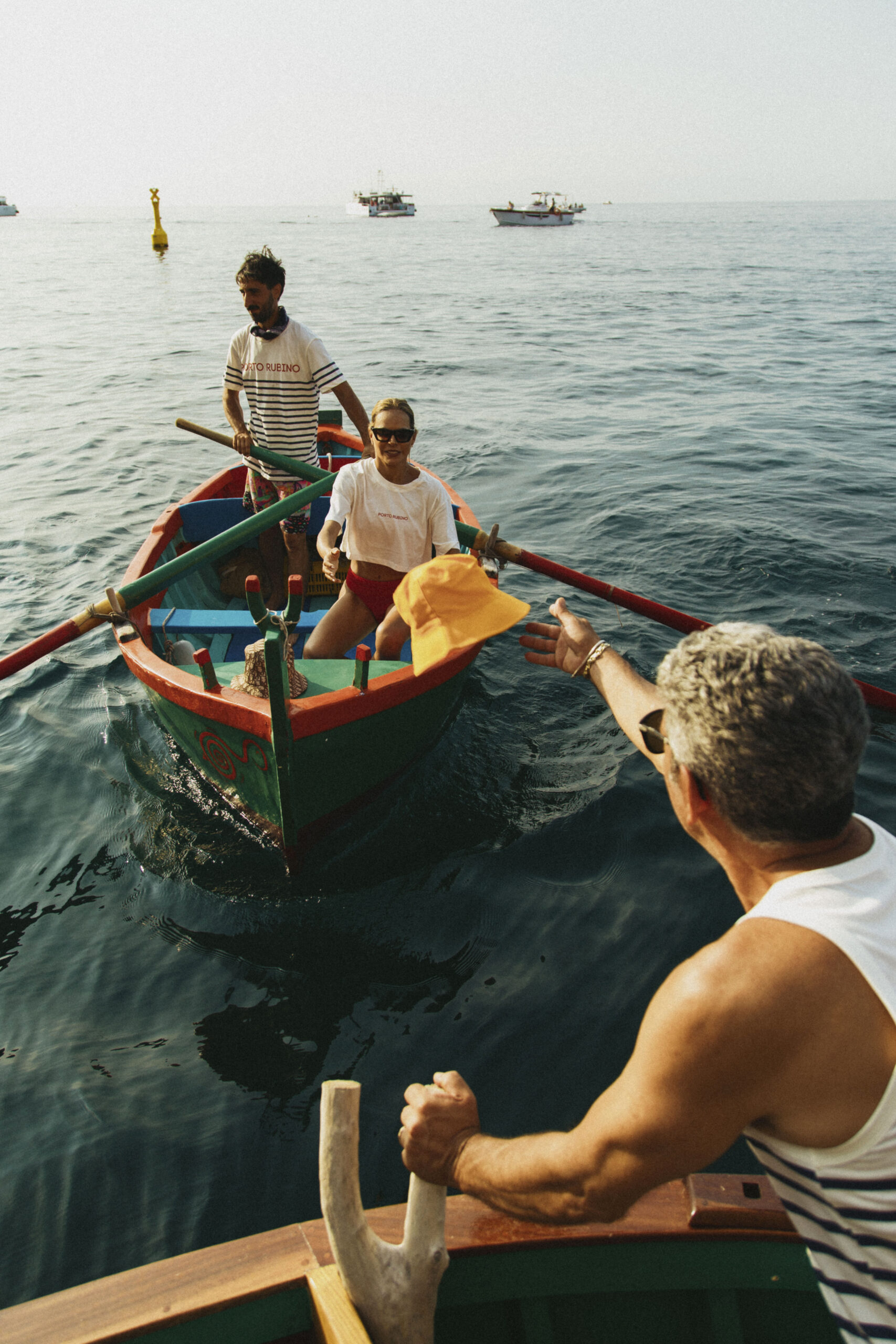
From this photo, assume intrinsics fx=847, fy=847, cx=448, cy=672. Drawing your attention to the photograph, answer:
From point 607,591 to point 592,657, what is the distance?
207cm

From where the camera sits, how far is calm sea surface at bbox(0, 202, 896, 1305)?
133 inches

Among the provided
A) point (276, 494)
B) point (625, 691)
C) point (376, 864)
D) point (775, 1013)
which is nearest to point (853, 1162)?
point (775, 1013)

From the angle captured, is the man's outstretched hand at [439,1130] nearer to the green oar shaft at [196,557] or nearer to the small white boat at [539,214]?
the green oar shaft at [196,557]

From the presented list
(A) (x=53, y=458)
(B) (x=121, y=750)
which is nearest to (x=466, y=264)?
(A) (x=53, y=458)

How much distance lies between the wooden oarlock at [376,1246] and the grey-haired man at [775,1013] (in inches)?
9.0

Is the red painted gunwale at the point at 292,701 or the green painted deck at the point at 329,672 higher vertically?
the red painted gunwale at the point at 292,701

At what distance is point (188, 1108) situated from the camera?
3.48 metres

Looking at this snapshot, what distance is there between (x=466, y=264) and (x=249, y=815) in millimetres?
47238

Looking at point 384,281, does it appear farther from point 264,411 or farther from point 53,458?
point 264,411

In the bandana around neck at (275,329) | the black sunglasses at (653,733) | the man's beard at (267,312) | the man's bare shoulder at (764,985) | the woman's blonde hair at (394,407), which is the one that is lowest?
the black sunglasses at (653,733)

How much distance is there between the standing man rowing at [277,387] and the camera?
214 inches

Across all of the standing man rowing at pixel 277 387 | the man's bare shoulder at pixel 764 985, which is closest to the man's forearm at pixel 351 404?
the standing man rowing at pixel 277 387

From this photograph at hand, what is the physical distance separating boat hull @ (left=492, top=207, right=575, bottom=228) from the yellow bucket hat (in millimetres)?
92414

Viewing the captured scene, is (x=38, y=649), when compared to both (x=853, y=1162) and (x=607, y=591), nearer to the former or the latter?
(x=607, y=591)
